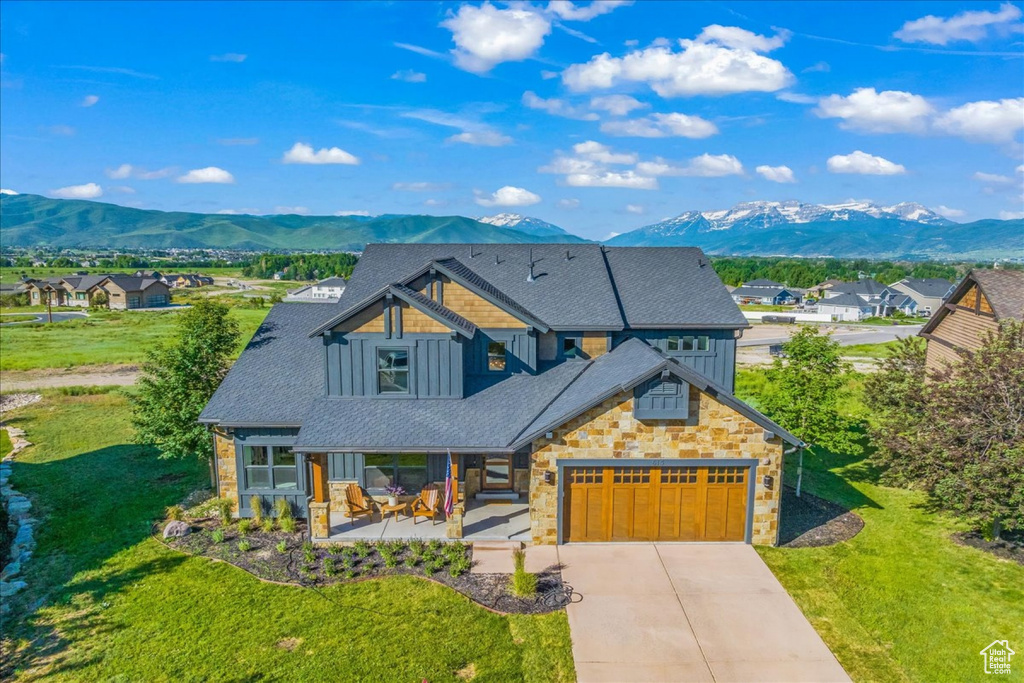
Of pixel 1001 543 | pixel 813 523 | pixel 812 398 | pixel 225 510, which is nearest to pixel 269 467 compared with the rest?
pixel 225 510

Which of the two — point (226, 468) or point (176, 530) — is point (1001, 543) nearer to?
point (226, 468)

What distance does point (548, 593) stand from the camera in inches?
497

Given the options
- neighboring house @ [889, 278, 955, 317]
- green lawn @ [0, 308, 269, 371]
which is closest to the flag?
green lawn @ [0, 308, 269, 371]

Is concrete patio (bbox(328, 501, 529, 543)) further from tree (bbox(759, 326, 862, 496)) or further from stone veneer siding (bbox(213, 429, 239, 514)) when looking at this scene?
tree (bbox(759, 326, 862, 496))

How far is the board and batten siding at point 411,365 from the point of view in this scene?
16.3 m

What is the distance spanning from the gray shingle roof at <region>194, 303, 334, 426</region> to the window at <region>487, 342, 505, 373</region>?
15.9 ft

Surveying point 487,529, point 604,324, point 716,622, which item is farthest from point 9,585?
point 604,324

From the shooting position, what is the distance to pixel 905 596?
12.7 m

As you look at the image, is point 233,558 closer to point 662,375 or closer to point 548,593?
point 548,593

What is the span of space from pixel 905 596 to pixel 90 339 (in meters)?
64.6

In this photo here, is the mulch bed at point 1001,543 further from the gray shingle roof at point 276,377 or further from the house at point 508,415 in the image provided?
the gray shingle roof at point 276,377

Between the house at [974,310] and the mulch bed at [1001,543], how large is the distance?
6569 millimetres

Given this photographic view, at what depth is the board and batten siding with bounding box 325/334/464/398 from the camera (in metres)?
16.3

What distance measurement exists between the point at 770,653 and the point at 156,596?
39.9 ft
